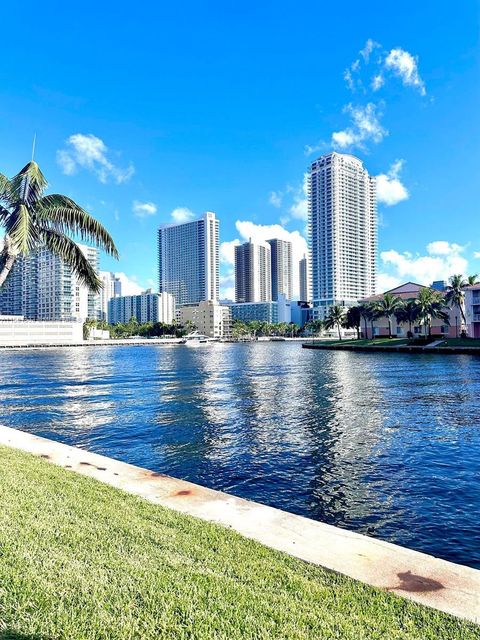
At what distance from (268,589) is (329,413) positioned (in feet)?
70.5

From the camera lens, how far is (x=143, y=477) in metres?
11.0

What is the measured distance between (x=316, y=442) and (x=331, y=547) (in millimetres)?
12070

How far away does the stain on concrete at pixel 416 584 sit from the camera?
5617mm

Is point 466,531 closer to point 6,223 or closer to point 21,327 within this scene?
point 6,223

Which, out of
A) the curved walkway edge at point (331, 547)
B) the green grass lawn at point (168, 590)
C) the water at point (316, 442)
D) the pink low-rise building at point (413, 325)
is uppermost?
the pink low-rise building at point (413, 325)

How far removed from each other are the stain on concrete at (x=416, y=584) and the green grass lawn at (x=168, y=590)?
44cm

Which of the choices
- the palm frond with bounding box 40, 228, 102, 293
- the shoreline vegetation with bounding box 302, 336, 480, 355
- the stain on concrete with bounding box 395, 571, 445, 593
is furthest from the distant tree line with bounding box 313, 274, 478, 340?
the stain on concrete with bounding box 395, 571, 445, 593

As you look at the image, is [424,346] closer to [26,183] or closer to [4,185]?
[26,183]

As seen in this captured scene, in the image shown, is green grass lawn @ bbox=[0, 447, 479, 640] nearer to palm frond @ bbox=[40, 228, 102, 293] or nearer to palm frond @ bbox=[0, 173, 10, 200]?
palm frond @ bbox=[40, 228, 102, 293]

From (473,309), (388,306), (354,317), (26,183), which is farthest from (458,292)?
(26,183)

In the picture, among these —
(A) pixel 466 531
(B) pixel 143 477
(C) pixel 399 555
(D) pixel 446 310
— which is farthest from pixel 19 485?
(D) pixel 446 310

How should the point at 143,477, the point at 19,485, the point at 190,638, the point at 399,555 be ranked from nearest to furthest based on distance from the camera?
the point at 190,638 → the point at 399,555 → the point at 19,485 → the point at 143,477

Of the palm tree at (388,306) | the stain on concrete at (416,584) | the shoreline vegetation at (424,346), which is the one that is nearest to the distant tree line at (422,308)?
the palm tree at (388,306)

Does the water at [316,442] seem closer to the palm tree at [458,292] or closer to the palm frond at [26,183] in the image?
the palm frond at [26,183]
